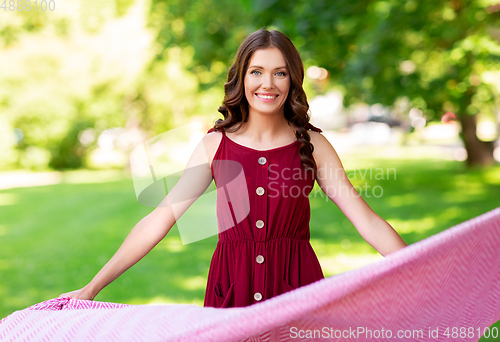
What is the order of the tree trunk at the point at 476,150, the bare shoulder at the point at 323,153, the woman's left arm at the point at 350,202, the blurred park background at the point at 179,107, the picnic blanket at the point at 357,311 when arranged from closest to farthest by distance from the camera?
the picnic blanket at the point at 357,311 → the woman's left arm at the point at 350,202 → the bare shoulder at the point at 323,153 → the blurred park background at the point at 179,107 → the tree trunk at the point at 476,150

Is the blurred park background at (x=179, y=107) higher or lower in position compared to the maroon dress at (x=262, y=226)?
higher

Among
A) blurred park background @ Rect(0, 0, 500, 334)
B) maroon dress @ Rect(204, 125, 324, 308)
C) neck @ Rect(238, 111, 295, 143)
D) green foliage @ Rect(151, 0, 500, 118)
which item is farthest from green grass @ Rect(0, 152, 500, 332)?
green foliage @ Rect(151, 0, 500, 118)

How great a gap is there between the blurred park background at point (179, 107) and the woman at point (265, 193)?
539 millimetres

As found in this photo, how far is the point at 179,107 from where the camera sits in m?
25.1

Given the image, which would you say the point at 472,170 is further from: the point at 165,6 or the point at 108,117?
the point at 108,117

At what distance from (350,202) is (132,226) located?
26.3 feet

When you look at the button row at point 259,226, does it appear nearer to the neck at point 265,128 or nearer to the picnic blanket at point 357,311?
the neck at point 265,128

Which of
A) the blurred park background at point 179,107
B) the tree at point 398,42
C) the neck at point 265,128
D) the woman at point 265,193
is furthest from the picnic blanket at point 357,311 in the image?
the tree at point 398,42

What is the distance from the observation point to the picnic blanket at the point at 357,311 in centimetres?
126

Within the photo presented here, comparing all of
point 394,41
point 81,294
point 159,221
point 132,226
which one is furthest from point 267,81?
point 132,226

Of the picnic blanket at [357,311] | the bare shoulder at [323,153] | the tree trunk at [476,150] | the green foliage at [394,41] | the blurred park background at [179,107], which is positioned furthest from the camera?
the tree trunk at [476,150]

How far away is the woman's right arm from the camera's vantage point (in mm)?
1737

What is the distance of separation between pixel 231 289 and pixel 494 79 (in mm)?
6544

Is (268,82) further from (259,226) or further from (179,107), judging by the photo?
(179,107)
